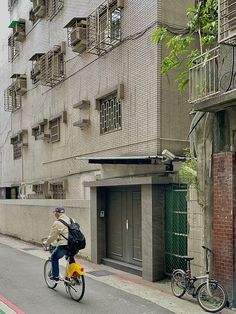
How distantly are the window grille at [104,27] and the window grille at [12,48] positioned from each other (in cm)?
914

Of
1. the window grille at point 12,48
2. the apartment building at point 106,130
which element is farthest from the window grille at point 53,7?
the window grille at point 12,48

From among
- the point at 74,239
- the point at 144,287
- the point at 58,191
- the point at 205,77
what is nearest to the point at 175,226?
the point at 144,287

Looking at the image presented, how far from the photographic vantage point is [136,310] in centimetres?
797

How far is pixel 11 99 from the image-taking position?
24.0 m

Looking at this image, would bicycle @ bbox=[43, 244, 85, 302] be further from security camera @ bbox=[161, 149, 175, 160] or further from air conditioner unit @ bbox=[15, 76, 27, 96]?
air conditioner unit @ bbox=[15, 76, 27, 96]

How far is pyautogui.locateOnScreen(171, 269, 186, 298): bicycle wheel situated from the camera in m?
8.55

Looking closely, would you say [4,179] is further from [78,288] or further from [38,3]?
[78,288]

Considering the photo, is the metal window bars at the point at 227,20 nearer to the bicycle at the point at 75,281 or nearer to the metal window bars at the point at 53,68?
the bicycle at the point at 75,281

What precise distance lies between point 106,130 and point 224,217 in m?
6.64

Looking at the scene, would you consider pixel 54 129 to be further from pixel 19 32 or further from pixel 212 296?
pixel 212 296

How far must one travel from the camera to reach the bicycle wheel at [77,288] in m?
8.46

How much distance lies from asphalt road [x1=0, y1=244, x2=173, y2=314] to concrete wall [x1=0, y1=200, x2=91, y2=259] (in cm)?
268

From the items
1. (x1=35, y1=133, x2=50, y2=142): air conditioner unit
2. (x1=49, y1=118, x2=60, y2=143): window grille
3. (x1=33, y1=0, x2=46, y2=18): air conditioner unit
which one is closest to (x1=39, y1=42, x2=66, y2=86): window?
(x1=49, y1=118, x2=60, y2=143): window grille

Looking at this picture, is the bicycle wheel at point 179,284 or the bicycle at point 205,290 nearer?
the bicycle at point 205,290
